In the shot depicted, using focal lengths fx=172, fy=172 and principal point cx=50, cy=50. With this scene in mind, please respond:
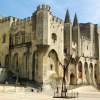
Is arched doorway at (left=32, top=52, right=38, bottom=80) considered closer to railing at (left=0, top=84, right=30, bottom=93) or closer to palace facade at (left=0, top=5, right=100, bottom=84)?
palace facade at (left=0, top=5, right=100, bottom=84)

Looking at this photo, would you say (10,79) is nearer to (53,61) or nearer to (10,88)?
(10,88)

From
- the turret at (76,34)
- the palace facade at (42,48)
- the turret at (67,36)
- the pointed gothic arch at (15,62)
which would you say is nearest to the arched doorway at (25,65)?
the palace facade at (42,48)

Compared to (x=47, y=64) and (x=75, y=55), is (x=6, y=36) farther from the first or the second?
(x=75, y=55)

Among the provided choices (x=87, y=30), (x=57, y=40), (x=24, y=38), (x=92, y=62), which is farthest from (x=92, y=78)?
(x=24, y=38)

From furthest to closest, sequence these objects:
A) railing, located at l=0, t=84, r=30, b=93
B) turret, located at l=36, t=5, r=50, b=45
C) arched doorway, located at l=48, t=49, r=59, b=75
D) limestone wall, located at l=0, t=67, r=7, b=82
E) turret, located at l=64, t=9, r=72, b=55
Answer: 1. turret, located at l=64, t=9, r=72, b=55
2. arched doorway, located at l=48, t=49, r=59, b=75
3. limestone wall, located at l=0, t=67, r=7, b=82
4. turret, located at l=36, t=5, r=50, b=45
5. railing, located at l=0, t=84, r=30, b=93

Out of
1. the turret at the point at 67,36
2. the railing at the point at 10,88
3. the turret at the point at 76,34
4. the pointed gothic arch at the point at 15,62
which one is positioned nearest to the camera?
the railing at the point at 10,88

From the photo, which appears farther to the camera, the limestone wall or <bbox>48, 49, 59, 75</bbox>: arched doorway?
<bbox>48, 49, 59, 75</bbox>: arched doorway

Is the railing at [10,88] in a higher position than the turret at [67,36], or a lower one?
lower

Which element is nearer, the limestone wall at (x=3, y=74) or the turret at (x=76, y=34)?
the limestone wall at (x=3, y=74)

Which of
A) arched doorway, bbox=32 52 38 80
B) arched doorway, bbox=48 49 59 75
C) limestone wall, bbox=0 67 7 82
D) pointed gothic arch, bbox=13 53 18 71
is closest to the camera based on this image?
arched doorway, bbox=32 52 38 80

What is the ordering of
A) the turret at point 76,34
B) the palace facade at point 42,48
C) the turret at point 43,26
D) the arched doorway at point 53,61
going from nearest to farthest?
1. the turret at point 43,26
2. the palace facade at point 42,48
3. the arched doorway at point 53,61
4. the turret at point 76,34

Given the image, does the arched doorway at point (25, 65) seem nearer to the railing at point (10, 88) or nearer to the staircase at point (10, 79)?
the staircase at point (10, 79)

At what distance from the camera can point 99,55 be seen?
5356cm

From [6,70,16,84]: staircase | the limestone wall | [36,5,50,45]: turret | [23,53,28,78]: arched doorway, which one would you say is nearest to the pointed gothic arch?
[6,70,16,84]: staircase
